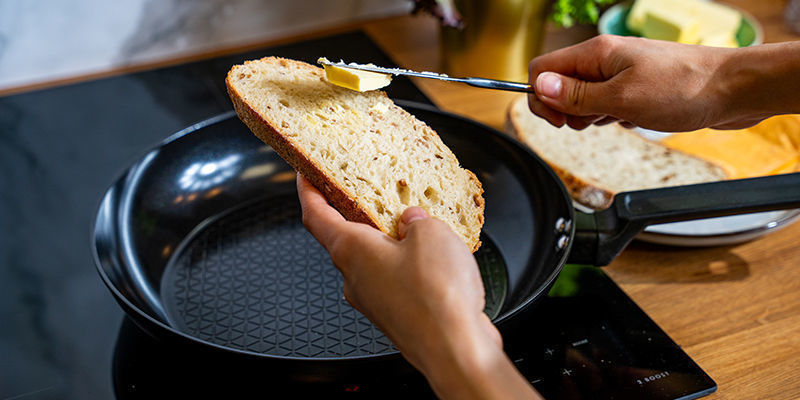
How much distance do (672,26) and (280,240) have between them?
970 mm

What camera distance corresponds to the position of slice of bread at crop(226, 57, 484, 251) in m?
0.78

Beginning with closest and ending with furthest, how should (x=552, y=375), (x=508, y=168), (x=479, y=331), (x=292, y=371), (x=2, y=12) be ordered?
(x=479, y=331), (x=292, y=371), (x=552, y=375), (x=508, y=168), (x=2, y=12)

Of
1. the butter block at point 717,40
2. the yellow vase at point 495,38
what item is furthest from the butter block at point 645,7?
the yellow vase at point 495,38

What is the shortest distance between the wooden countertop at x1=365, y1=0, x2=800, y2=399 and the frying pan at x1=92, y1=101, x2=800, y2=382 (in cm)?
15

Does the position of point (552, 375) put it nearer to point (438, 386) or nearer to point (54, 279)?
point (438, 386)

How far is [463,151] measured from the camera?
109cm

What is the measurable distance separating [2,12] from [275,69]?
31.7 inches

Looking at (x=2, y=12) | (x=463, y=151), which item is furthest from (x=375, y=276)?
(x=2, y=12)

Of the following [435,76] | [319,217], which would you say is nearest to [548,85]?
[435,76]

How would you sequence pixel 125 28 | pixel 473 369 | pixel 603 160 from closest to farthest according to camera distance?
pixel 473 369
pixel 603 160
pixel 125 28

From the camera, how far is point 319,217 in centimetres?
69

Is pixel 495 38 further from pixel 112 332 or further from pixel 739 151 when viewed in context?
pixel 112 332

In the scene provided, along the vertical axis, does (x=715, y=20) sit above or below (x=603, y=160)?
above

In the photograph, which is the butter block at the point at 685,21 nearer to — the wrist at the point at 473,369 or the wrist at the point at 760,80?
the wrist at the point at 760,80
